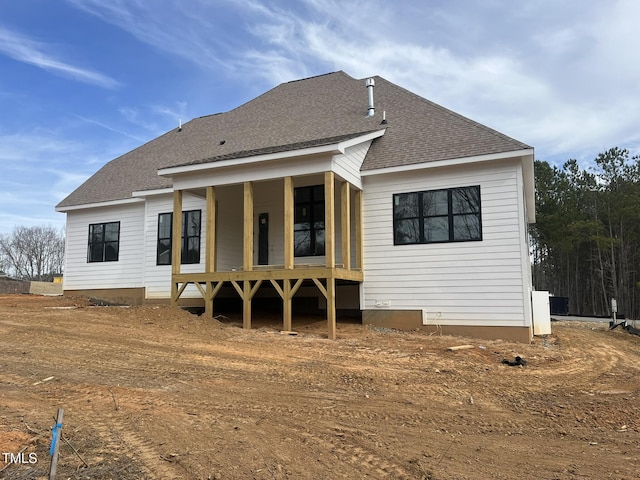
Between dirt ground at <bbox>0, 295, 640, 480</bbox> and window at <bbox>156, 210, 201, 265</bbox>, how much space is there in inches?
212

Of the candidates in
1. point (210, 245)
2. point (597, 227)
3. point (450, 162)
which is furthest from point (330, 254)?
point (597, 227)

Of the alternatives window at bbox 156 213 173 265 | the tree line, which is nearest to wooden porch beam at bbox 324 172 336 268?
window at bbox 156 213 173 265

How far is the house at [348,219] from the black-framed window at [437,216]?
0.03 metres

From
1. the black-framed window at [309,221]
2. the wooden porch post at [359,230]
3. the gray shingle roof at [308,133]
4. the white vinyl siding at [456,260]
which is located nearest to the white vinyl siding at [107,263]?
the gray shingle roof at [308,133]

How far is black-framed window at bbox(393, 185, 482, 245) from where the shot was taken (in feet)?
37.7

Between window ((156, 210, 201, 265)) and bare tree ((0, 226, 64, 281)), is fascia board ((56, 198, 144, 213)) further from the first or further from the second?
bare tree ((0, 226, 64, 281))

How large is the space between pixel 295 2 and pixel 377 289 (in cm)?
929

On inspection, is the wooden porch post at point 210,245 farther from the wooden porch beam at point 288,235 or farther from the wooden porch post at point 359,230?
the wooden porch post at point 359,230

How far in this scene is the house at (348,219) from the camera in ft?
36.3

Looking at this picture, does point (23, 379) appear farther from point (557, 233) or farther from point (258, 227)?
point (557, 233)

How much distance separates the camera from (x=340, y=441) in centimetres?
423

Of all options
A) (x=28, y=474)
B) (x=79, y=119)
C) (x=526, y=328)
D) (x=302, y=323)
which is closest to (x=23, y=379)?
(x=28, y=474)

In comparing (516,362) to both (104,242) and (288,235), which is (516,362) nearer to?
(288,235)

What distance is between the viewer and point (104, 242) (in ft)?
55.4
